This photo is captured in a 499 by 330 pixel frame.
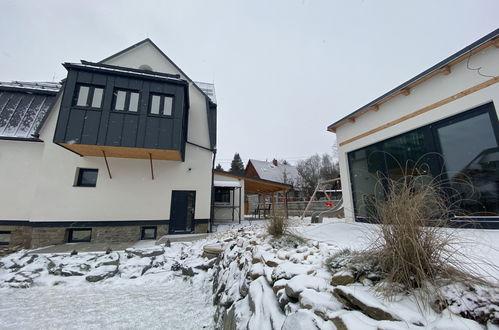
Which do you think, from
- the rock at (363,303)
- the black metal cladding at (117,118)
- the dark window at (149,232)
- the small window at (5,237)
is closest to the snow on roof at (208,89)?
the black metal cladding at (117,118)

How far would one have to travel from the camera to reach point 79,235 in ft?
23.2

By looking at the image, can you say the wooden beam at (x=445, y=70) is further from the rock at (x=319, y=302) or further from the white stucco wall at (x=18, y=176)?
the white stucco wall at (x=18, y=176)

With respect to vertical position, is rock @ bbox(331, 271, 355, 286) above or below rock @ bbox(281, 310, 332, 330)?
above

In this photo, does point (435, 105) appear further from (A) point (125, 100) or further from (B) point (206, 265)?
(A) point (125, 100)

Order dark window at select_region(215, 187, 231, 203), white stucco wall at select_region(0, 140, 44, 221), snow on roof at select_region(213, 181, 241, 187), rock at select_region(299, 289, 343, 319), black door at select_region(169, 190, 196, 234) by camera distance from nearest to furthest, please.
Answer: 1. rock at select_region(299, 289, 343, 319)
2. white stucco wall at select_region(0, 140, 44, 221)
3. black door at select_region(169, 190, 196, 234)
4. snow on roof at select_region(213, 181, 241, 187)
5. dark window at select_region(215, 187, 231, 203)

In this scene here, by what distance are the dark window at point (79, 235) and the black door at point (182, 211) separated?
2.81m

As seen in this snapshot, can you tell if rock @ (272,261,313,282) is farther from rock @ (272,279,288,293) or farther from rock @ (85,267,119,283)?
rock @ (85,267,119,283)

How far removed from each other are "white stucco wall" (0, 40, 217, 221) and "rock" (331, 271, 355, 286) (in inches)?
279

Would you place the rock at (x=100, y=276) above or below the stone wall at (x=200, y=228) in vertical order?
below

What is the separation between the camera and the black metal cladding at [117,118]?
6.43m

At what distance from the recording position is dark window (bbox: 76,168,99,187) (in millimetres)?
7404

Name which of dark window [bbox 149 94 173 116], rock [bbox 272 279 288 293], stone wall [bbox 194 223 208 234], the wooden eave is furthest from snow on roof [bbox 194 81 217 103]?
rock [bbox 272 279 288 293]

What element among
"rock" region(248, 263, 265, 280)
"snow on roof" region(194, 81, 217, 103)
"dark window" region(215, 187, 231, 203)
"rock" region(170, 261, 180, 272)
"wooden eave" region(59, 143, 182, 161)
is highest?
"snow on roof" region(194, 81, 217, 103)

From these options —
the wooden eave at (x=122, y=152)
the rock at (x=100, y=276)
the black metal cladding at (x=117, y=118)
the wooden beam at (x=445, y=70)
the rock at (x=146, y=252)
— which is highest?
the black metal cladding at (x=117, y=118)
